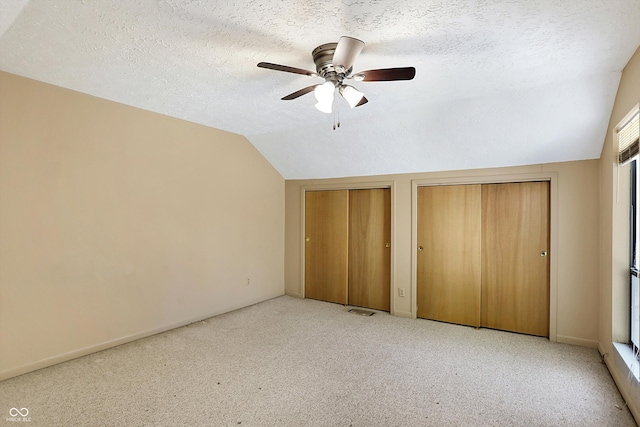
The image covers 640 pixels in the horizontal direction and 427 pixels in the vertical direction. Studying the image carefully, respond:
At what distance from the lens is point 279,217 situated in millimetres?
5156

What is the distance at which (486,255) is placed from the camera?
376 cm

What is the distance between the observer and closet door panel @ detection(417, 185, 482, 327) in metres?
3.82

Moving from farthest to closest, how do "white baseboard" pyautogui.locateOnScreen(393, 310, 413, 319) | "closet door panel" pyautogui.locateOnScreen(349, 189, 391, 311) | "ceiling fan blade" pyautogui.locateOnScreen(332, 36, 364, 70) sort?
"closet door panel" pyautogui.locateOnScreen(349, 189, 391, 311) → "white baseboard" pyautogui.locateOnScreen(393, 310, 413, 319) → "ceiling fan blade" pyautogui.locateOnScreen(332, 36, 364, 70)

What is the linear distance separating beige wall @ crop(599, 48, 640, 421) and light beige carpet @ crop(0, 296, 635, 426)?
0.59ft

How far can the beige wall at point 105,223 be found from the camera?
8.31ft

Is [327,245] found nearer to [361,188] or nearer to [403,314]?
[361,188]

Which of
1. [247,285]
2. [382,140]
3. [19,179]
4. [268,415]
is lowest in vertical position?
[268,415]

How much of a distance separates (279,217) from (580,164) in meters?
3.87

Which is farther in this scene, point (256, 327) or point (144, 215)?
point (256, 327)

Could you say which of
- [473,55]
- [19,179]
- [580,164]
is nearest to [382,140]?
[473,55]

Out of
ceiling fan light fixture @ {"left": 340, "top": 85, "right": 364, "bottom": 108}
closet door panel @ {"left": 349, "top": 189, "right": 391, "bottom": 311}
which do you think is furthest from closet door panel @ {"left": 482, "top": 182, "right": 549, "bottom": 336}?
ceiling fan light fixture @ {"left": 340, "top": 85, "right": 364, "bottom": 108}

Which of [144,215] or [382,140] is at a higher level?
[382,140]

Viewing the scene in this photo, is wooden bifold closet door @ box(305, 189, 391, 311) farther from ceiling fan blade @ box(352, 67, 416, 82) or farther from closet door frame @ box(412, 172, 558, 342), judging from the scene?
ceiling fan blade @ box(352, 67, 416, 82)

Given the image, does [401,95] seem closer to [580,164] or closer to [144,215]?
[580,164]
